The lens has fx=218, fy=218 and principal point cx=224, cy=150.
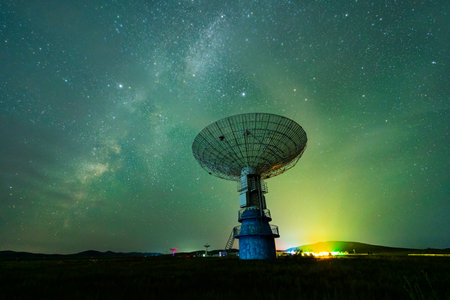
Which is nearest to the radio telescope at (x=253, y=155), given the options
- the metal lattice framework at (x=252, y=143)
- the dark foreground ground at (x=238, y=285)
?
the metal lattice framework at (x=252, y=143)

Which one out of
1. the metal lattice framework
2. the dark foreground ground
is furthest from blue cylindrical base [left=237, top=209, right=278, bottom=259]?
the dark foreground ground

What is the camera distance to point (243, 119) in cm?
2253

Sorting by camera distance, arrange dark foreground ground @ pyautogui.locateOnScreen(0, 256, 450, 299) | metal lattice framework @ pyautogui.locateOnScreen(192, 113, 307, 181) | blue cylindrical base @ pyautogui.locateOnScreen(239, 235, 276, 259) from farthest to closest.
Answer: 1. metal lattice framework @ pyautogui.locateOnScreen(192, 113, 307, 181)
2. blue cylindrical base @ pyautogui.locateOnScreen(239, 235, 276, 259)
3. dark foreground ground @ pyautogui.locateOnScreen(0, 256, 450, 299)

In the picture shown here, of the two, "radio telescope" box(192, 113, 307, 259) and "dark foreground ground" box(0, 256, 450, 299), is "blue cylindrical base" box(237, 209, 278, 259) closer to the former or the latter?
"radio telescope" box(192, 113, 307, 259)

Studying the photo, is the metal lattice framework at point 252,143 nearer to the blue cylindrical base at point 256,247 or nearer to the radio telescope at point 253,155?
the radio telescope at point 253,155

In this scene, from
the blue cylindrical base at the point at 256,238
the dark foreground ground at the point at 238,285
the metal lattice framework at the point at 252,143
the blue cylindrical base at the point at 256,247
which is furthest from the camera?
the metal lattice framework at the point at 252,143

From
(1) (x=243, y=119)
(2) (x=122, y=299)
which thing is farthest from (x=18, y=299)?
(1) (x=243, y=119)

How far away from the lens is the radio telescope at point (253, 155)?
22.4 meters

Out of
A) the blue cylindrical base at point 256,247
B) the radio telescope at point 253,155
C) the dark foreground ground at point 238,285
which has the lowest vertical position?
the dark foreground ground at point 238,285

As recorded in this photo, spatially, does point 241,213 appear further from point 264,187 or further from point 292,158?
point 292,158

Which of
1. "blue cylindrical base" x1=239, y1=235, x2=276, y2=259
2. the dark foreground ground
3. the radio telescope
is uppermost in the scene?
the radio telescope

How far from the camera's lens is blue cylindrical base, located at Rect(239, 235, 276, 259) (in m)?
21.7

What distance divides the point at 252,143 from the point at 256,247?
10.7 m

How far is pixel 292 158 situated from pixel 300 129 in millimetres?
3375
